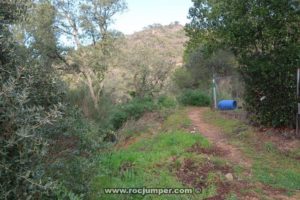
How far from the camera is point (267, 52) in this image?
35.6 feet

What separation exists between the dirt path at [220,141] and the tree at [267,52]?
4.59 feet

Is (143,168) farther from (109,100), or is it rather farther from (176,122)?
(109,100)

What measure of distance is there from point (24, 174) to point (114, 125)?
586 inches

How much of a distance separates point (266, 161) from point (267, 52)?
13.0 ft

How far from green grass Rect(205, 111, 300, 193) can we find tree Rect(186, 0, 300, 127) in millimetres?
820

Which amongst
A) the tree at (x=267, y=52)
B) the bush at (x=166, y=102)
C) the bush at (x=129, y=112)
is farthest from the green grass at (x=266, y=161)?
the bush at (x=166, y=102)

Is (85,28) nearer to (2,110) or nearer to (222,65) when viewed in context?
(222,65)

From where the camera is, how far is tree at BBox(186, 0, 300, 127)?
1003 cm

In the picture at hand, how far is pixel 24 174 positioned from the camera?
3.17 metres

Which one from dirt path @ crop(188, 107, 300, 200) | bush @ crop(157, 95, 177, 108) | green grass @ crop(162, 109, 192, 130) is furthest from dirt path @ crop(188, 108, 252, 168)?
bush @ crop(157, 95, 177, 108)

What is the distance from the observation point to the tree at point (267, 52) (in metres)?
10.0

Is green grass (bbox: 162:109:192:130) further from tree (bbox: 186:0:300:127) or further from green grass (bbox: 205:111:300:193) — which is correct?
tree (bbox: 186:0:300:127)

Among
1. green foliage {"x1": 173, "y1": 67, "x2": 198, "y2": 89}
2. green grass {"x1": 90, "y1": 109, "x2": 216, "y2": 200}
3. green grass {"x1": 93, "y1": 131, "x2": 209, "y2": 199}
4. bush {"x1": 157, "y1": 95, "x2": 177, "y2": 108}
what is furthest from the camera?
green foliage {"x1": 173, "y1": 67, "x2": 198, "y2": 89}

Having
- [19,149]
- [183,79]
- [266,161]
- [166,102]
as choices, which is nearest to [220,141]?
[266,161]
